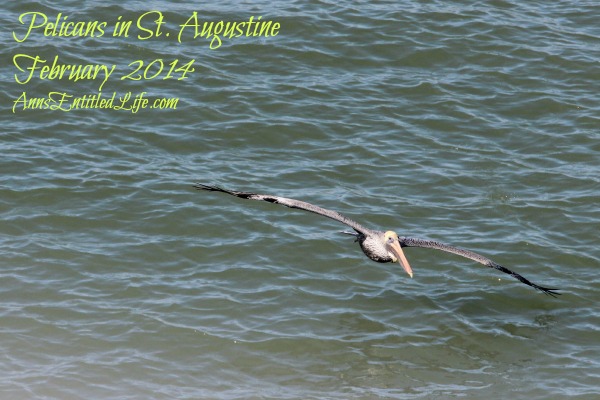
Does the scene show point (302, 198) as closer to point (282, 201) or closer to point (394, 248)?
point (394, 248)

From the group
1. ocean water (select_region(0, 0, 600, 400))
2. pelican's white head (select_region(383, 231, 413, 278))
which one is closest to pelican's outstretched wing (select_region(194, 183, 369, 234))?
pelican's white head (select_region(383, 231, 413, 278))

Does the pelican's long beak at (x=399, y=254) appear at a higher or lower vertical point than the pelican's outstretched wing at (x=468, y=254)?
lower

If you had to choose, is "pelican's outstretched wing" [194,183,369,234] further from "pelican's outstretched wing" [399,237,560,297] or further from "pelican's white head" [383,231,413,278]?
"pelican's outstretched wing" [399,237,560,297]

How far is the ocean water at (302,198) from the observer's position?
11.5 m

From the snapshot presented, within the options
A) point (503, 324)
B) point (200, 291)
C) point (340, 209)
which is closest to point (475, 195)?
point (340, 209)

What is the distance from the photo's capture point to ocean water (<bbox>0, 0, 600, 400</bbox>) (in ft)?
37.8

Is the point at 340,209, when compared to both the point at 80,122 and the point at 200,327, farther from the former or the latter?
the point at 80,122

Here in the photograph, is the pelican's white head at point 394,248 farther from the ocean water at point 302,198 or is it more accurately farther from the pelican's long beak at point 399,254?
the ocean water at point 302,198

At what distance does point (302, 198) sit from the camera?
49.8 feet

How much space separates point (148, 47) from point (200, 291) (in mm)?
8268

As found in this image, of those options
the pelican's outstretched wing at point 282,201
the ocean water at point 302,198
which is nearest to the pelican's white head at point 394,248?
the pelican's outstretched wing at point 282,201

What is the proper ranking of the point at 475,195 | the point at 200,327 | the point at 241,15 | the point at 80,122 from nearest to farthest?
the point at 200,327
the point at 475,195
the point at 80,122
the point at 241,15

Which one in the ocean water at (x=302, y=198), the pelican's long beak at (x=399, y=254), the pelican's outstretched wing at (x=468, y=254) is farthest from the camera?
the pelican's long beak at (x=399, y=254)

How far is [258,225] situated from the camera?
14617mm
